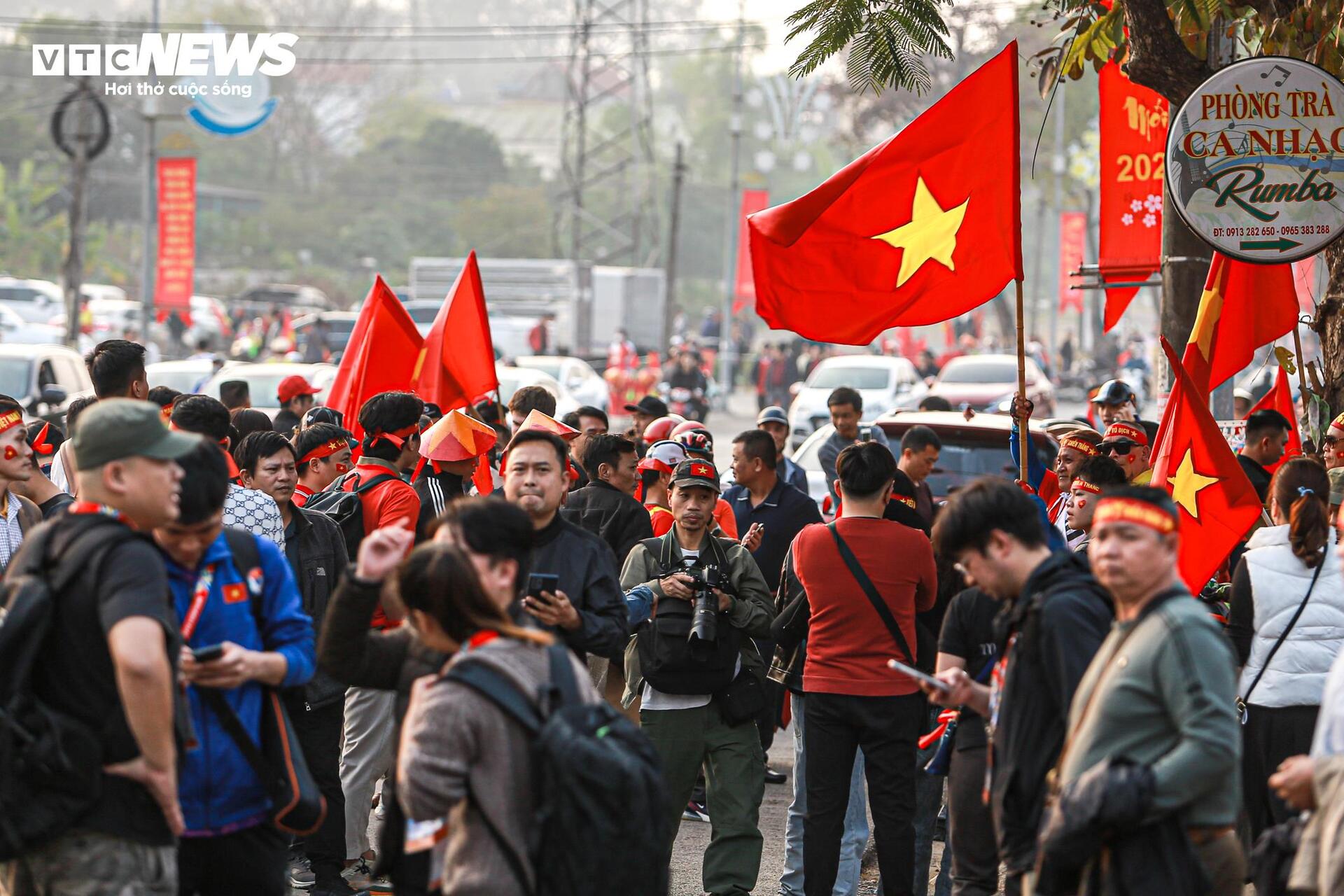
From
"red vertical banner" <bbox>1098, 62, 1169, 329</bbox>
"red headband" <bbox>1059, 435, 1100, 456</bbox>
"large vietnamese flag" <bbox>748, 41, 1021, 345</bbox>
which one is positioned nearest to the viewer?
"large vietnamese flag" <bbox>748, 41, 1021, 345</bbox>

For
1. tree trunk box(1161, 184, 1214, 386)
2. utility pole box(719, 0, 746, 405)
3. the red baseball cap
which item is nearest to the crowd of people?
tree trunk box(1161, 184, 1214, 386)

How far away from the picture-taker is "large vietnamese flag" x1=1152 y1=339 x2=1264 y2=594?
6.89 metres

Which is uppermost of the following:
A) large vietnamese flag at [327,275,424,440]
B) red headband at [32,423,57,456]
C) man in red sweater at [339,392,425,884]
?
large vietnamese flag at [327,275,424,440]

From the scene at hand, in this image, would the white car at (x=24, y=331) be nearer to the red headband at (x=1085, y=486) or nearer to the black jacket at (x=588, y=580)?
the red headband at (x=1085, y=486)

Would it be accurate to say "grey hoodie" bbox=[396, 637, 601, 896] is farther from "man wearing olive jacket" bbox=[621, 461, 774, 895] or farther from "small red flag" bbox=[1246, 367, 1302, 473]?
"small red flag" bbox=[1246, 367, 1302, 473]

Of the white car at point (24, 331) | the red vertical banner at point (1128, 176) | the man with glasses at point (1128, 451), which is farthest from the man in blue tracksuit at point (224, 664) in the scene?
the white car at point (24, 331)

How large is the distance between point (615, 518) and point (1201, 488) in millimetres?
2498

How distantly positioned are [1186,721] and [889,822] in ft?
8.83

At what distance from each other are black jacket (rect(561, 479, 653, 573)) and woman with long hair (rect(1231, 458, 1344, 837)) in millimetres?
2637

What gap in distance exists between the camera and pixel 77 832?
3809 millimetres

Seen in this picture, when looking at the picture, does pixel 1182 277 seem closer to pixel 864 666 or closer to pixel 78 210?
pixel 864 666

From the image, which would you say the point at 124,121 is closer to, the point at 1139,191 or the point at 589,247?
the point at 589,247

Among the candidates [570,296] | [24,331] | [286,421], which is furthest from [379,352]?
[570,296]

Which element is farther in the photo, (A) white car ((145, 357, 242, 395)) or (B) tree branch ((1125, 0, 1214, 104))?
(A) white car ((145, 357, 242, 395))
